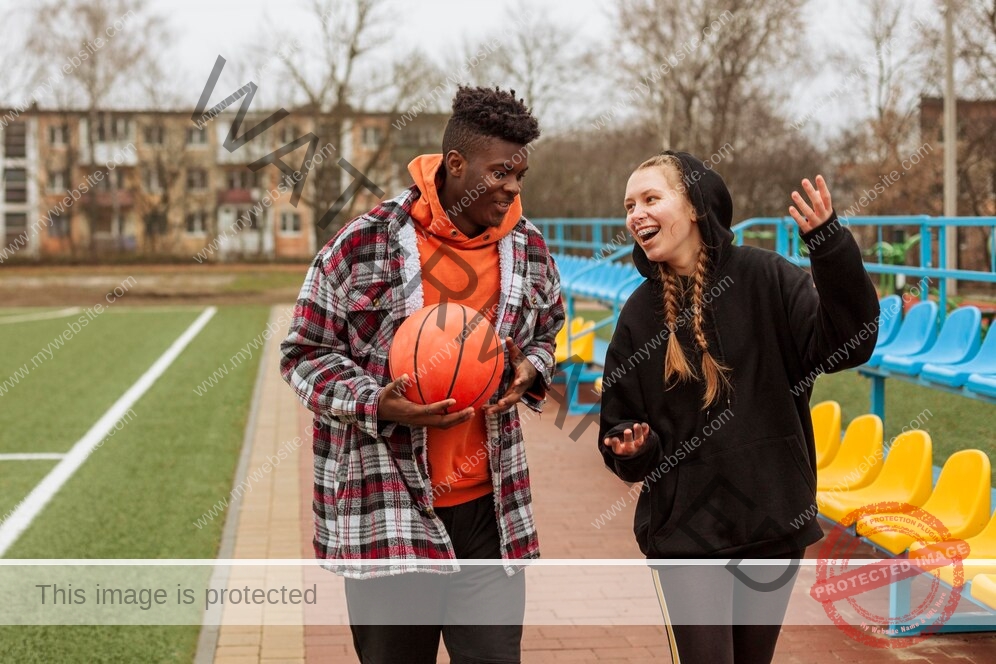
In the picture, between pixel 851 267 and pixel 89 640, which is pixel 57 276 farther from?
pixel 851 267

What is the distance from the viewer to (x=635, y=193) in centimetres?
314

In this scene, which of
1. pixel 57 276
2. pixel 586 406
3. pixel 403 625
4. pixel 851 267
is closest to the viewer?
pixel 851 267

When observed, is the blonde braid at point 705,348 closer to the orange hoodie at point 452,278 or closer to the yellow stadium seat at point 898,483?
the orange hoodie at point 452,278

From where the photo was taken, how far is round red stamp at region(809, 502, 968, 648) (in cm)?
461

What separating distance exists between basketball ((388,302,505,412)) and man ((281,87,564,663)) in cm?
6

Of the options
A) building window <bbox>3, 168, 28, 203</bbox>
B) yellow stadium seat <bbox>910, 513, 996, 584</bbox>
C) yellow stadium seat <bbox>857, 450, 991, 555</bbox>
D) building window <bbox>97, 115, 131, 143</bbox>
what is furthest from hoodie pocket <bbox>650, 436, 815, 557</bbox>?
building window <bbox>3, 168, 28, 203</bbox>

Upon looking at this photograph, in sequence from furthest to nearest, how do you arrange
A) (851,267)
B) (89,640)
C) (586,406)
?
1. (586,406)
2. (89,640)
3. (851,267)

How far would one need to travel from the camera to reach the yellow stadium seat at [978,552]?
4.27 metres

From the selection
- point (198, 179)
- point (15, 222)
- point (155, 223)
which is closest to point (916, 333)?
point (155, 223)

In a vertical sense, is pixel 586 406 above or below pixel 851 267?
below

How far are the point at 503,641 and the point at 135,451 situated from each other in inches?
323

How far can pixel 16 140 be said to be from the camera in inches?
2175

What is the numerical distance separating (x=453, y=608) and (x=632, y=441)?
0.68 m

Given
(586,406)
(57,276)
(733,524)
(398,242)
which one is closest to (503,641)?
(733,524)
